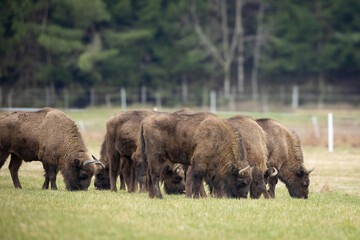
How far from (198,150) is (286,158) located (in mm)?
3481

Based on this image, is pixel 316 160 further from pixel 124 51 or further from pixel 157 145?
pixel 124 51

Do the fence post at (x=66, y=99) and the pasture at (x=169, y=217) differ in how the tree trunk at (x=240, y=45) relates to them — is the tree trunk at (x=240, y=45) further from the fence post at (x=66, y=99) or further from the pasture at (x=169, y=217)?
the pasture at (x=169, y=217)

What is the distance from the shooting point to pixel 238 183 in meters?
13.7

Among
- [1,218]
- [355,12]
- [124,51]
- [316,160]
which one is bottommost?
[316,160]

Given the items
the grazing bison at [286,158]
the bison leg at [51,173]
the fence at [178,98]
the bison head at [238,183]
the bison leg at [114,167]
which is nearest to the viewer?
the bison head at [238,183]

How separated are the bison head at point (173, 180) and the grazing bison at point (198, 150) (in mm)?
1821

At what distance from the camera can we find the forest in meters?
48.5

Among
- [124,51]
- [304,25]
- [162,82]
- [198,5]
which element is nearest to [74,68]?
[124,51]

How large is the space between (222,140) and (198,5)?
4039 centimetres

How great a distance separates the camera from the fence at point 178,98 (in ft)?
151

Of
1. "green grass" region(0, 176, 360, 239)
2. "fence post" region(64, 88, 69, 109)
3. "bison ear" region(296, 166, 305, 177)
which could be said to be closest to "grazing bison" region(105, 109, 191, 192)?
"green grass" region(0, 176, 360, 239)

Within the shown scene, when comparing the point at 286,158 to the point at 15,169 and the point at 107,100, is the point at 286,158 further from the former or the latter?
the point at 107,100

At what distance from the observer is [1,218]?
32.0 ft

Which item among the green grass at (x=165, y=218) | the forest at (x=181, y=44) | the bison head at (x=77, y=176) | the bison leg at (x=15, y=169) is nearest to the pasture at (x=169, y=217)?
the green grass at (x=165, y=218)
